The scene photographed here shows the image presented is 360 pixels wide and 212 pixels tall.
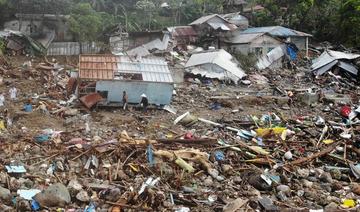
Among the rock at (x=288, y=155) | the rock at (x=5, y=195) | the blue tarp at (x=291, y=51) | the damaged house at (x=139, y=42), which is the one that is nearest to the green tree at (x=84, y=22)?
the damaged house at (x=139, y=42)

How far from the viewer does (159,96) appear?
17.0m

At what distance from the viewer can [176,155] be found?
1180 cm

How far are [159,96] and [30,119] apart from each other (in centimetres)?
494

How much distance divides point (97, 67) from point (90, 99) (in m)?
1.30

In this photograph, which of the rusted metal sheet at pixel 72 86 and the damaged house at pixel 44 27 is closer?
the rusted metal sheet at pixel 72 86

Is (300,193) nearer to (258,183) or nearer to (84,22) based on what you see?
(258,183)

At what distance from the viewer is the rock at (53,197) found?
29.7 feet

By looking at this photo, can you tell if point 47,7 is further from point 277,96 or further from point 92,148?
point 92,148

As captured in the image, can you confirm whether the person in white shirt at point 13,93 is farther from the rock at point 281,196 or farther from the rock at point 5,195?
the rock at point 281,196

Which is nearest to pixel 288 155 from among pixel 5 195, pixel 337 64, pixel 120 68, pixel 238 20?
pixel 120 68

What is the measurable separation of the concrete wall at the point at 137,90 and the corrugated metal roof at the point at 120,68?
205mm

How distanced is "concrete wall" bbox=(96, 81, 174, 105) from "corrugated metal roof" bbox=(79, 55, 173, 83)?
205 mm

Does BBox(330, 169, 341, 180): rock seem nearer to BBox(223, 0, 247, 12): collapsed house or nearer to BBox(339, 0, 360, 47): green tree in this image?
BBox(339, 0, 360, 47): green tree

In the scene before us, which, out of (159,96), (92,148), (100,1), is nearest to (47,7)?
(100,1)
